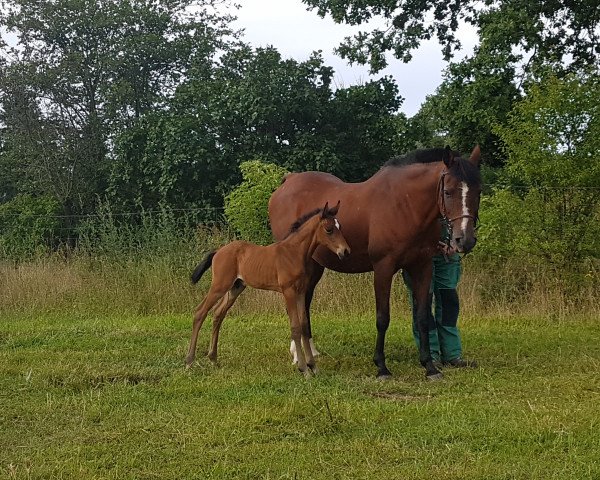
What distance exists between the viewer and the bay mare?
610cm

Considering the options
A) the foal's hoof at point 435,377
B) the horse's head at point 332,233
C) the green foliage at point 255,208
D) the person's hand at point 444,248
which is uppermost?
Result: the green foliage at point 255,208

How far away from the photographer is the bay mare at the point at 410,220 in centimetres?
610

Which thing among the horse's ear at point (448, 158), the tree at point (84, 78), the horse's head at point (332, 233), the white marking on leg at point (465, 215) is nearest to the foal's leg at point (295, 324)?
the horse's head at point (332, 233)

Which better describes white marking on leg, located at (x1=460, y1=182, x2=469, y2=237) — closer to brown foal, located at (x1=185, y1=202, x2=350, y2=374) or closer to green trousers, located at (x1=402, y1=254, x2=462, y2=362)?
brown foal, located at (x1=185, y1=202, x2=350, y2=374)

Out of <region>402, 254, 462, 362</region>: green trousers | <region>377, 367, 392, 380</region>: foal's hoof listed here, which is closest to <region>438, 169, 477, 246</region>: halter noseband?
<region>402, 254, 462, 362</region>: green trousers

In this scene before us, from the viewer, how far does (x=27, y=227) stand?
16.3 metres

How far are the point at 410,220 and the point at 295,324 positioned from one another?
1.50 meters

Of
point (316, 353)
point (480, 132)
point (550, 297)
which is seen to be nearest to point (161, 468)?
point (316, 353)

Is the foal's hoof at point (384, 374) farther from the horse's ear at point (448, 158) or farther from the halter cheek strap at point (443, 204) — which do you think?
the horse's ear at point (448, 158)

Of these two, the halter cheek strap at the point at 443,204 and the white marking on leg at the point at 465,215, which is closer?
the white marking on leg at the point at 465,215

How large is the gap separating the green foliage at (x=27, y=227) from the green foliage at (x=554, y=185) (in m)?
8.54

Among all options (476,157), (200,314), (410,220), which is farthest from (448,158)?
(200,314)

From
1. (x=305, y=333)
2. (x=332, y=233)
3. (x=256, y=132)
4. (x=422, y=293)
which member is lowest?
(x=305, y=333)

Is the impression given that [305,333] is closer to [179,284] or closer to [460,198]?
[460,198]
